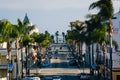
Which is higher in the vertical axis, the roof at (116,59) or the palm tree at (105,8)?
the palm tree at (105,8)

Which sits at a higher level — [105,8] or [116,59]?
[105,8]

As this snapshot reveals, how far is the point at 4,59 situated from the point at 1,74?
2.75 meters

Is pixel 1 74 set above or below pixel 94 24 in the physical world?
below

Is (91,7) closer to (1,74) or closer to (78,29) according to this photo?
(1,74)

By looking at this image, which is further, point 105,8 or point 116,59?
point 116,59

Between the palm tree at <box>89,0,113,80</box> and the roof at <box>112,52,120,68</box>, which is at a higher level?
the palm tree at <box>89,0,113,80</box>

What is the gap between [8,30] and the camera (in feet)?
216

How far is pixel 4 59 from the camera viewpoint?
8400 cm

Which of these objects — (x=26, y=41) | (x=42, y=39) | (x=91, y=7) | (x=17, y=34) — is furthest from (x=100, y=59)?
(x=42, y=39)

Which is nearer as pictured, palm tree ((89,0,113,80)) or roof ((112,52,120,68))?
palm tree ((89,0,113,80))

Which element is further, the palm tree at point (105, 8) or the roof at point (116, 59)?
the roof at point (116, 59)

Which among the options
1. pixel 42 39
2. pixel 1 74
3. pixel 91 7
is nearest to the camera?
pixel 91 7

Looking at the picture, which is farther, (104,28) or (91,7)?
(104,28)

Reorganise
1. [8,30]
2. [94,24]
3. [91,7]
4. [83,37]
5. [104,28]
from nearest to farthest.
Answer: [91,7] → [8,30] → [104,28] → [94,24] → [83,37]
